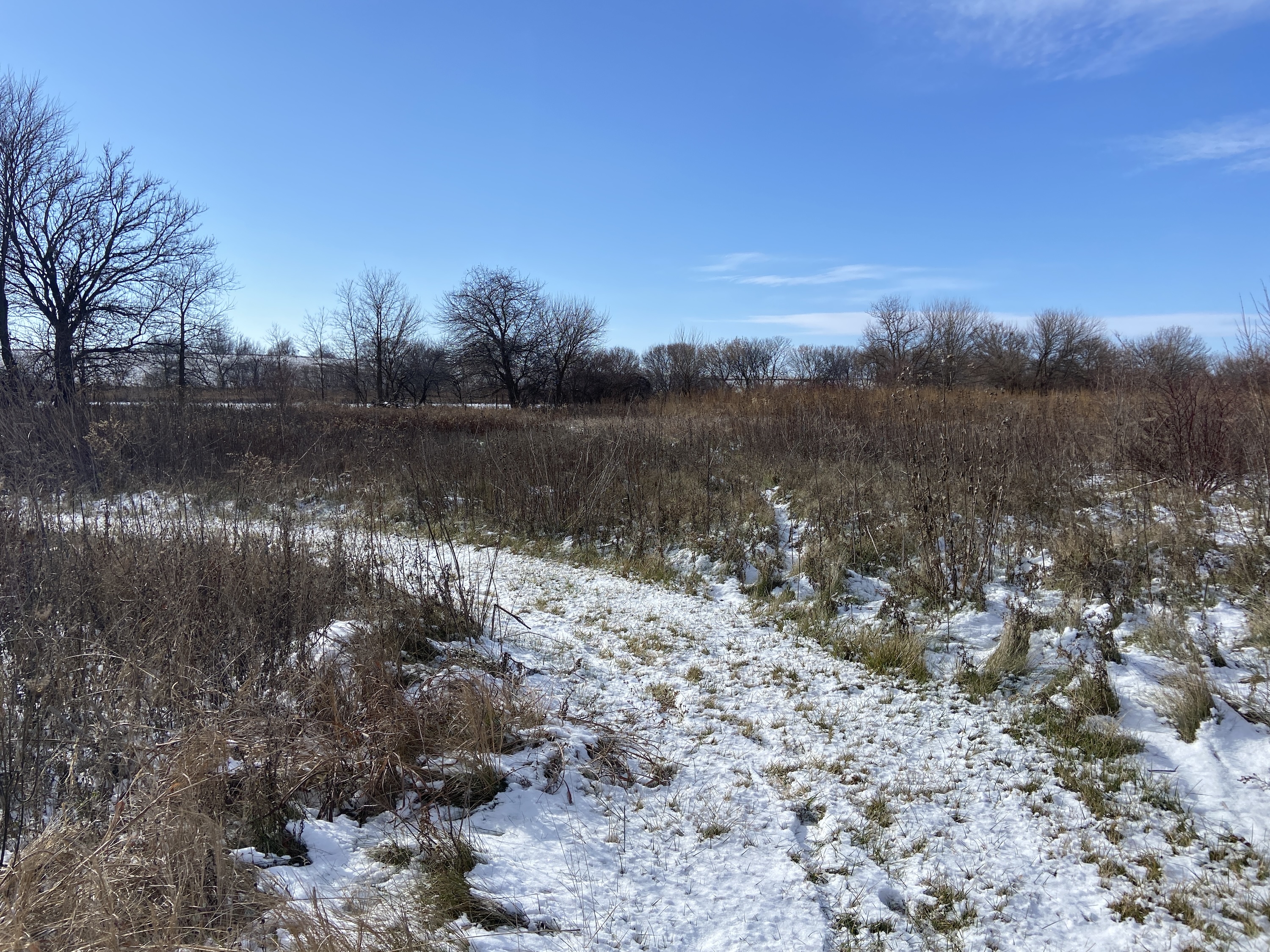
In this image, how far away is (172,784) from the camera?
2.74 metres

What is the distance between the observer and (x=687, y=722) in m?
4.22

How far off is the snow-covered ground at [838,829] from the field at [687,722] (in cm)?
2

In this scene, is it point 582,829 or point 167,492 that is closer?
point 582,829

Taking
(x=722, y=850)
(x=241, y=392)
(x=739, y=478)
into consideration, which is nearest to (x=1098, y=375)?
(x=739, y=478)

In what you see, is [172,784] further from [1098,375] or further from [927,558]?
[1098,375]

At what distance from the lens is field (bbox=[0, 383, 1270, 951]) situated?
248cm

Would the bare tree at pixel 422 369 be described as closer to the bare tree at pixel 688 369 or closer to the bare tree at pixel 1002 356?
the bare tree at pixel 688 369

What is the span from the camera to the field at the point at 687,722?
2.48m

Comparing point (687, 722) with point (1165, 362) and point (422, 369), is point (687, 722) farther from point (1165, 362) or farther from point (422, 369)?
point (422, 369)

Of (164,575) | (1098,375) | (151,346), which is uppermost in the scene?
(151,346)

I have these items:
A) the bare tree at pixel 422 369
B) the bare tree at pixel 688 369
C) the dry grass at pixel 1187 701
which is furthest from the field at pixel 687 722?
the bare tree at pixel 422 369

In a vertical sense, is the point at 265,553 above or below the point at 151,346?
below

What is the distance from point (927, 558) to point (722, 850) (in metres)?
3.76

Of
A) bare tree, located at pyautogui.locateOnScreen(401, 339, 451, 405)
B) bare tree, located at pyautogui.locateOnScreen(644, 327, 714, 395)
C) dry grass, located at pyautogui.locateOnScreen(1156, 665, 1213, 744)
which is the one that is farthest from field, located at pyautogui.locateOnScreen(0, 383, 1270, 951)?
bare tree, located at pyautogui.locateOnScreen(401, 339, 451, 405)
